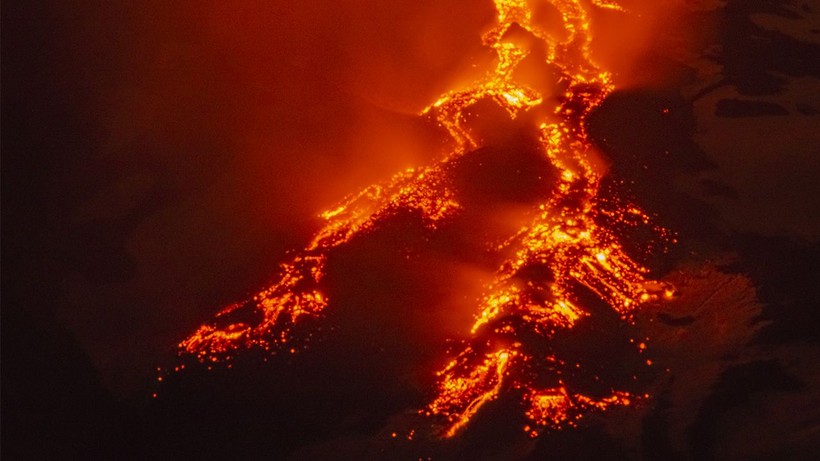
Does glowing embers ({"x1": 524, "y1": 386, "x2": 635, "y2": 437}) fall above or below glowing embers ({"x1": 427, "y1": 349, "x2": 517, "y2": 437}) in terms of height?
below

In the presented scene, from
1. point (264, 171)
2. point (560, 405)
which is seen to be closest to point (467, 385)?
point (560, 405)

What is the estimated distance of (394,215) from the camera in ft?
10.8

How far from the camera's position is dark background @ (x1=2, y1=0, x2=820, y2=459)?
2656 millimetres

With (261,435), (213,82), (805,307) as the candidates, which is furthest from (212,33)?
(805,307)

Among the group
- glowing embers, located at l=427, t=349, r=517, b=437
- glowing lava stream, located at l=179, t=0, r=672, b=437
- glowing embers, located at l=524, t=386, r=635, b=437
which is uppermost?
glowing lava stream, located at l=179, t=0, r=672, b=437

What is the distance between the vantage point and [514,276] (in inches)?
120

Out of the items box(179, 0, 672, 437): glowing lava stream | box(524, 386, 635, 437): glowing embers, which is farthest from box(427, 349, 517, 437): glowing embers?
box(524, 386, 635, 437): glowing embers

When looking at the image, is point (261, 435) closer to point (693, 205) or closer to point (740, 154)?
point (693, 205)

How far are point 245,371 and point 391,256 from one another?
2.68ft

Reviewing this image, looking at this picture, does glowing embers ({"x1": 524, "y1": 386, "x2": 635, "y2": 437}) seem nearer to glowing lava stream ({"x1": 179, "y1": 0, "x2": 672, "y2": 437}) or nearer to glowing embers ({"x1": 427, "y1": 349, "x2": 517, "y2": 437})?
glowing lava stream ({"x1": 179, "y1": 0, "x2": 672, "y2": 437})

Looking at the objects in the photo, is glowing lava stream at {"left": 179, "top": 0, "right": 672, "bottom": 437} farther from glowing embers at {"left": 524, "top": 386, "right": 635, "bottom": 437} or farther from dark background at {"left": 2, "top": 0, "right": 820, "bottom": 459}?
dark background at {"left": 2, "top": 0, "right": 820, "bottom": 459}

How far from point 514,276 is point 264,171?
140 cm

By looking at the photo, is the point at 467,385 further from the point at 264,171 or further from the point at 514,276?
the point at 264,171

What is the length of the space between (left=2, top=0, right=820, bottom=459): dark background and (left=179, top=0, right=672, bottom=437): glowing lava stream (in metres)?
0.12
